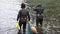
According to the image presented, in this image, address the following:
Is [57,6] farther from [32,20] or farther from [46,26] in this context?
[46,26]

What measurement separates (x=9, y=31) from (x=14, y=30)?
1.35 ft

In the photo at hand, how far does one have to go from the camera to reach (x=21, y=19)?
1428 centimetres

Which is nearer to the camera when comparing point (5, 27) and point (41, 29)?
point (41, 29)

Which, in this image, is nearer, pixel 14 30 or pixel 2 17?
pixel 14 30

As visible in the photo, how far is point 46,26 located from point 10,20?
405cm

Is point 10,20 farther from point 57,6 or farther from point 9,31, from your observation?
point 57,6

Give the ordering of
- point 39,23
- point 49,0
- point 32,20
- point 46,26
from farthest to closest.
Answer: point 49,0
point 32,20
point 46,26
point 39,23

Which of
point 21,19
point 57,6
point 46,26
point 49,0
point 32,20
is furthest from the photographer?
point 49,0

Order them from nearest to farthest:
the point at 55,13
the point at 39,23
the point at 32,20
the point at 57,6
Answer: the point at 39,23, the point at 32,20, the point at 55,13, the point at 57,6

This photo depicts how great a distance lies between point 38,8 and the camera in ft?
49.4

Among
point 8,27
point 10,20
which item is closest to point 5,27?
point 8,27

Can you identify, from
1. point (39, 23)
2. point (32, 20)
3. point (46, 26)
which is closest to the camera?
point (39, 23)

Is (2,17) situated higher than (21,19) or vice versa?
(21,19)

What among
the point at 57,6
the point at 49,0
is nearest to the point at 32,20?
the point at 57,6
